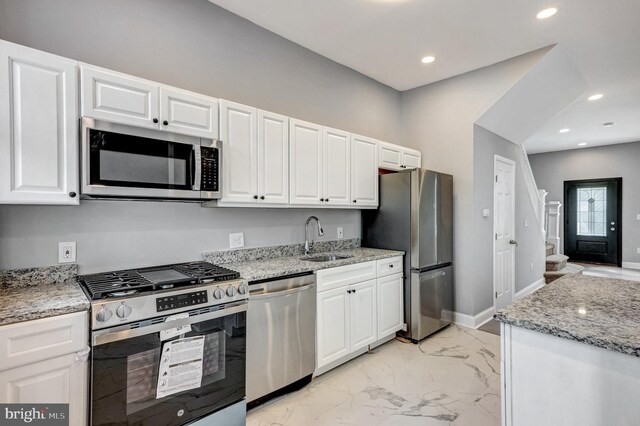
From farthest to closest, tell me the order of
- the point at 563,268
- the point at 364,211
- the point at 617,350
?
the point at 563,268, the point at 364,211, the point at 617,350

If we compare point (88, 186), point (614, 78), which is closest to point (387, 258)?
point (88, 186)

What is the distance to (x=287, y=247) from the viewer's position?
3.10 metres

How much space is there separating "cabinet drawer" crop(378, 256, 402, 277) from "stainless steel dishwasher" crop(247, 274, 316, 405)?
891 mm

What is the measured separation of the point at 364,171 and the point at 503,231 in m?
2.41

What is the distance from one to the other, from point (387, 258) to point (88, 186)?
8.06 ft

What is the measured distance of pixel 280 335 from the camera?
2.30 meters

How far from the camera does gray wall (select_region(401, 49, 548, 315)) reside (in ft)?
12.2

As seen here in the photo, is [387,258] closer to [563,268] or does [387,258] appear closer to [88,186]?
[88,186]

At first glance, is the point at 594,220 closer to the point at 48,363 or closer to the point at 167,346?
the point at 167,346

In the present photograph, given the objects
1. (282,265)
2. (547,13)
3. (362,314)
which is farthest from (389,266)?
(547,13)

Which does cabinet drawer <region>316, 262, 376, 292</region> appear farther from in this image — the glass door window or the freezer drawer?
the glass door window

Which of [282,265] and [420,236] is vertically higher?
[420,236]

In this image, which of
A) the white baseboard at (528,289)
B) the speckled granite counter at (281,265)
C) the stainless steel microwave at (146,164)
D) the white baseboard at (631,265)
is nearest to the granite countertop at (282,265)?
the speckled granite counter at (281,265)

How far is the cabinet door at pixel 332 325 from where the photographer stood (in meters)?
2.59
